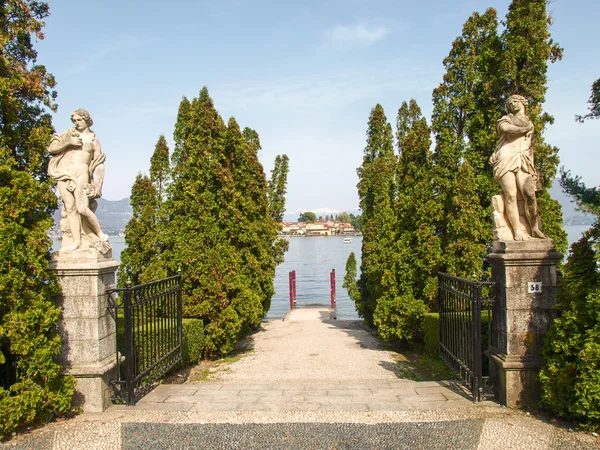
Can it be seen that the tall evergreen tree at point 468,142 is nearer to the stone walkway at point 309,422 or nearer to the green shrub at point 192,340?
the stone walkway at point 309,422

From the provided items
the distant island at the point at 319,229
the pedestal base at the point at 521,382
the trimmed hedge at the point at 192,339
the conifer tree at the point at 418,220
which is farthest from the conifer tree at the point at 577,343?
the distant island at the point at 319,229

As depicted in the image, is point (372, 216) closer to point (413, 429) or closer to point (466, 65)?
point (466, 65)

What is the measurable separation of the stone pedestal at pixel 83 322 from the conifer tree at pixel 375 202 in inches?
344

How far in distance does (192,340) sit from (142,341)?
10.8ft

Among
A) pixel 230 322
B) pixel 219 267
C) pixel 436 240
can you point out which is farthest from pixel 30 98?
pixel 436 240

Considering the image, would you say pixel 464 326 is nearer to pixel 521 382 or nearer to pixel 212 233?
pixel 521 382

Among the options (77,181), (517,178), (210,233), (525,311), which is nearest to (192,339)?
(210,233)

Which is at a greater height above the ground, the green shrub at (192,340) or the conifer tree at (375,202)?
the conifer tree at (375,202)

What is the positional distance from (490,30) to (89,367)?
12.5 metres

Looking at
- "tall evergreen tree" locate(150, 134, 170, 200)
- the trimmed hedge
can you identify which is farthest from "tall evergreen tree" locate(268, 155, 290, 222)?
the trimmed hedge

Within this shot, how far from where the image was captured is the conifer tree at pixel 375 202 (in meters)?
14.8

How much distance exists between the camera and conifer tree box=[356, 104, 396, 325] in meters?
14.8

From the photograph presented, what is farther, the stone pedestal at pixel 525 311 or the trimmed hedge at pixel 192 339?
the trimmed hedge at pixel 192 339

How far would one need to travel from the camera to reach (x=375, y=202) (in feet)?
54.1
